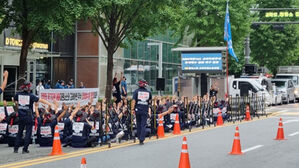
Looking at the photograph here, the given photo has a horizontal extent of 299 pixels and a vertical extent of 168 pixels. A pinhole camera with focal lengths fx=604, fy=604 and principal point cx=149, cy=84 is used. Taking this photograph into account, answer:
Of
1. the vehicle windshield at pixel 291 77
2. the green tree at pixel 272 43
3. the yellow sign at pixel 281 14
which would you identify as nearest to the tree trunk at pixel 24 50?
the yellow sign at pixel 281 14

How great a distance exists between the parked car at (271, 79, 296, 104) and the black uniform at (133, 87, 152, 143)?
98.4 feet

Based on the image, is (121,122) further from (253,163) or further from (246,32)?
(246,32)

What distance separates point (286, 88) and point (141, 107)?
31.5m

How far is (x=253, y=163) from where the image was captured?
1294 cm

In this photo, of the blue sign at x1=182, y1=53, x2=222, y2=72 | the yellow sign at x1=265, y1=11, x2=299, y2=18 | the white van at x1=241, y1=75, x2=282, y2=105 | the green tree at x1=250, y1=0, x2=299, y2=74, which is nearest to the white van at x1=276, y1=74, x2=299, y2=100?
the white van at x1=241, y1=75, x2=282, y2=105

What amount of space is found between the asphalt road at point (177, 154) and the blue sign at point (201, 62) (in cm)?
1117

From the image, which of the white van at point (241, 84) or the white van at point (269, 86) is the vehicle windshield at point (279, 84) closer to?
the white van at point (269, 86)

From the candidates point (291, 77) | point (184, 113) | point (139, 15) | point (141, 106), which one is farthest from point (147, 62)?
point (141, 106)

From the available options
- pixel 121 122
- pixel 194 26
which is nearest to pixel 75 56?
pixel 194 26

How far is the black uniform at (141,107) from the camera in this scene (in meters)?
16.6

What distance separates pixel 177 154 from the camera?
14.5 meters

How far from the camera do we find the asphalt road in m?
12.8

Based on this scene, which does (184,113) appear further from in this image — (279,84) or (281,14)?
(281,14)

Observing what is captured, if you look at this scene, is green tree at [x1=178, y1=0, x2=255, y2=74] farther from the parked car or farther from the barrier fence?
the barrier fence
